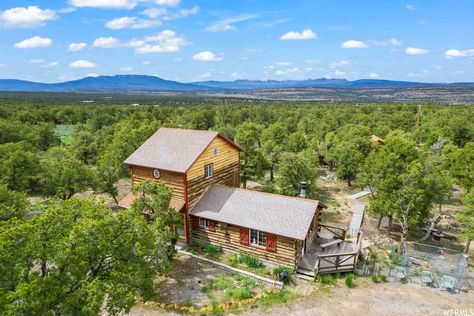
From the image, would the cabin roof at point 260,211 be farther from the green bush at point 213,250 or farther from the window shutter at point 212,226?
the green bush at point 213,250

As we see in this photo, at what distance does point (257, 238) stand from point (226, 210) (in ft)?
9.10

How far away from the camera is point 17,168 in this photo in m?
29.2

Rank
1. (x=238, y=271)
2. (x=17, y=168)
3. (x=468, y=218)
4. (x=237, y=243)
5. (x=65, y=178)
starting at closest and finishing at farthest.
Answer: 1. (x=238, y=271)
2. (x=237, y=243)
3. (x=468, y=218)
4. (x=65, y=178)
5. (x=17, y=168)

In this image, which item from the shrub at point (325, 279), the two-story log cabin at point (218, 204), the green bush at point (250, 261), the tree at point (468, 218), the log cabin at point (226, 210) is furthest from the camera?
the tree at point (468, 218)

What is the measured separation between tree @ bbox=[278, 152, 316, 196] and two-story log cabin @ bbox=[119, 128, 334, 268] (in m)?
5.84

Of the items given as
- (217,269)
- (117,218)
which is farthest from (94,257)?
(217,269)

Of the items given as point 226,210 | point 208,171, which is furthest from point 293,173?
point 226,210

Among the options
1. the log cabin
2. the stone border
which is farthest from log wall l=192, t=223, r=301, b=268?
the stone border

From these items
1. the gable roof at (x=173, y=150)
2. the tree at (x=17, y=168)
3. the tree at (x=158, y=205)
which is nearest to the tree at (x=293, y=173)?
the gable roof at (x=173, y=150)

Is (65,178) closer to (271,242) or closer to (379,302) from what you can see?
(271,242)

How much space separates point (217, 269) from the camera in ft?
Answer: 65.8

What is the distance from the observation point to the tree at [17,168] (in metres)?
28.6

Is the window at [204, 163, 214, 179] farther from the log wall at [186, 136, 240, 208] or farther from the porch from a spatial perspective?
the porch

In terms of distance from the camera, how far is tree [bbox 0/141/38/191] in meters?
28.6
